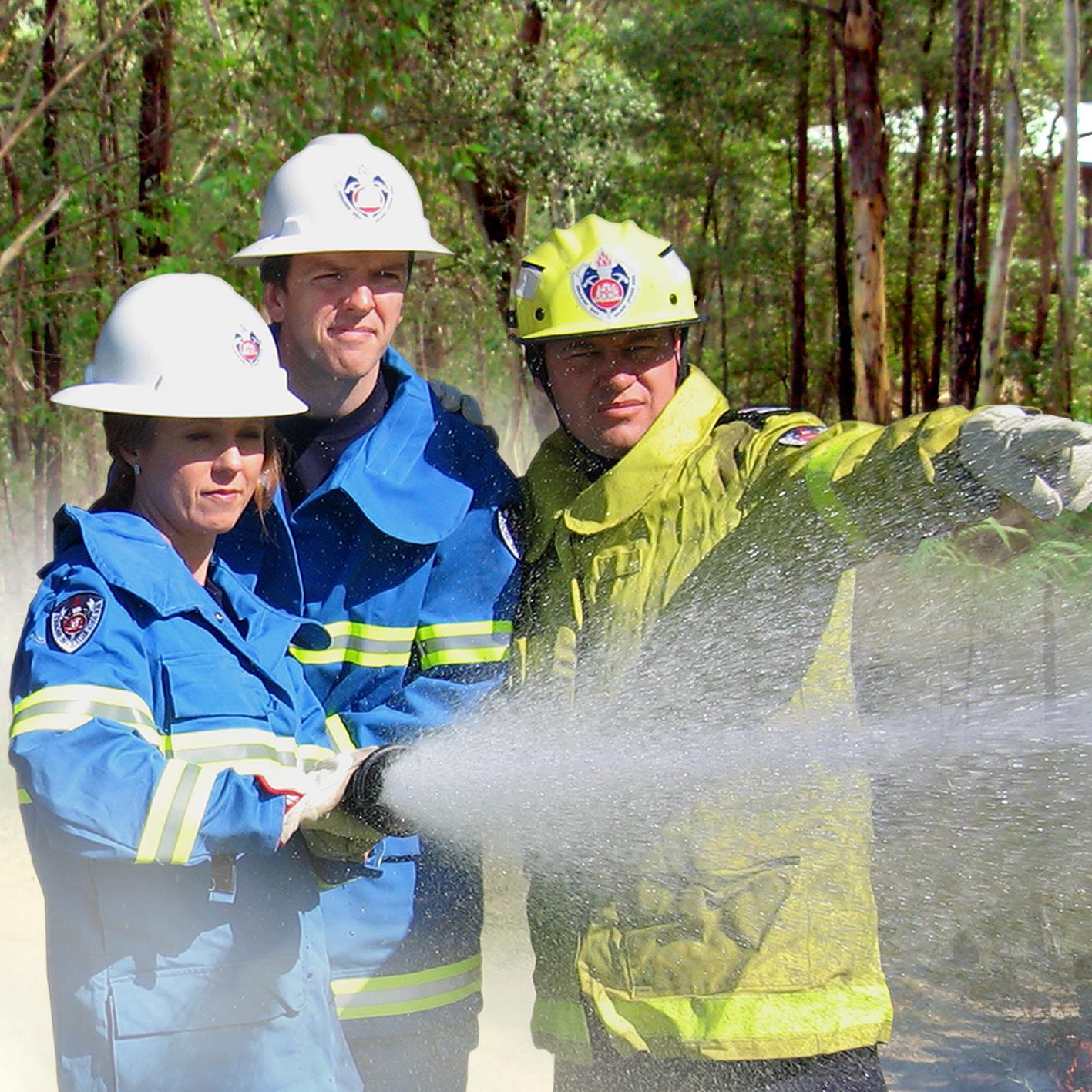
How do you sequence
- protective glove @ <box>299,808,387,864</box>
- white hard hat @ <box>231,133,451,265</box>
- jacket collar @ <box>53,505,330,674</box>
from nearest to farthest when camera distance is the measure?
jacket collar @ <box>53,505,330,674</box>
protective glove @ <box>299,808,387,864</box>
white hard hat @ <box>231,133,451,265</box>

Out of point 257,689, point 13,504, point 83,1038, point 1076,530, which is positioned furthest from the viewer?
point 13,504

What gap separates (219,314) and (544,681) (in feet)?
3.27

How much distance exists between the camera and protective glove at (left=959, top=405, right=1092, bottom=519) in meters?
2.36

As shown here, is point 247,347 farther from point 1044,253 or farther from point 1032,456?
point 1044,253

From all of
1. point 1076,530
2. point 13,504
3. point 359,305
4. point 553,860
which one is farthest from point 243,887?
point 13,504

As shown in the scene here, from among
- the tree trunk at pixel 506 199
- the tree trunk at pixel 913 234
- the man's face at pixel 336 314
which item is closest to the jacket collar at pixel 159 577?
the man's face at pixel 336 314

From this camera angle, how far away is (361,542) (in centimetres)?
310

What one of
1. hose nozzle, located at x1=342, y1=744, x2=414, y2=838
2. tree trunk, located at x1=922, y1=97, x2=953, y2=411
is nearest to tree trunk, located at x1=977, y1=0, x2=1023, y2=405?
tree trunk, located at x1=922, y1=97, x2=953, y2=411

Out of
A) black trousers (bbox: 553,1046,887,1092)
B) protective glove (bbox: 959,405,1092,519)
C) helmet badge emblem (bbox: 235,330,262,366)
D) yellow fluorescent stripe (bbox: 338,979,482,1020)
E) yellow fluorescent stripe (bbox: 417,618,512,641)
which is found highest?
helmet badge emblem (bbox: 235,330,262,366)

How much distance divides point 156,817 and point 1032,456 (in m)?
1.58

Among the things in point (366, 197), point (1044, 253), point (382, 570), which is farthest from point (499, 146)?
point (382, 570)

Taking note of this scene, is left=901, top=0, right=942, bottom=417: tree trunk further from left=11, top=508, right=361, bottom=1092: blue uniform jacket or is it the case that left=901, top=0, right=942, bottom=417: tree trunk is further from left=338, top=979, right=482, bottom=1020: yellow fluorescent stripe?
left=11, top=508, right=361, bottom=1092: blue uniform jacket

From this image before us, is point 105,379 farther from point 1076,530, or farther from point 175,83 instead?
point 175,83

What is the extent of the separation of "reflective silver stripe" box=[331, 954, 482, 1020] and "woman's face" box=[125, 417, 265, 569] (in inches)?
40.5
